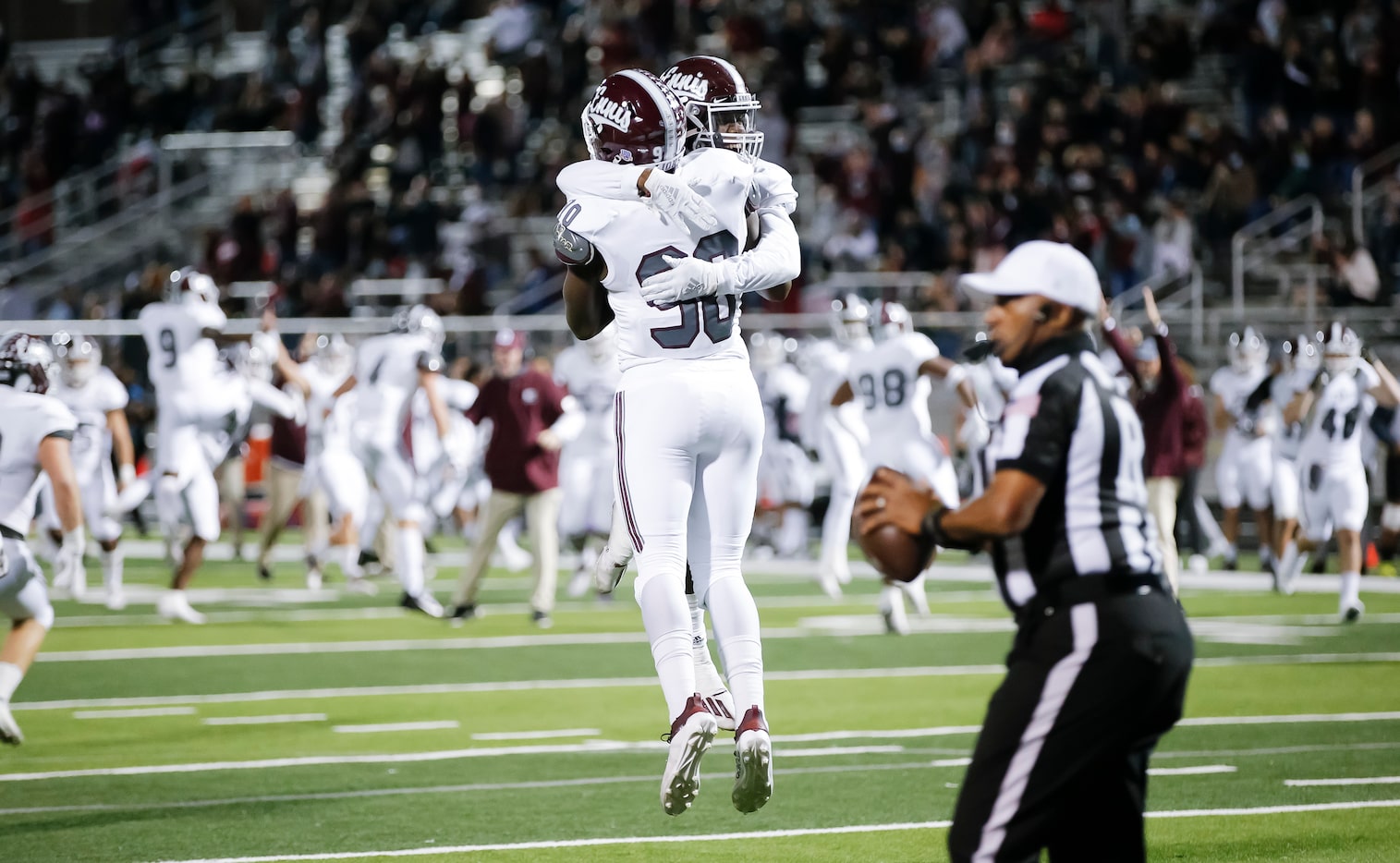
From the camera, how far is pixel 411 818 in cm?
691

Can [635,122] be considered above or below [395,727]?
above

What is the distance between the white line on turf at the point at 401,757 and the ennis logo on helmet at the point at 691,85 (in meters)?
3.34

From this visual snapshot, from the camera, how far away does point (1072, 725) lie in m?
4.08

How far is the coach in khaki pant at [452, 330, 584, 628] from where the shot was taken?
46.5 ft

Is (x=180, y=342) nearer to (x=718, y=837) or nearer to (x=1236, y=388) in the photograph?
(x=718, y=837)

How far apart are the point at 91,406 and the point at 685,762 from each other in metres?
12.8

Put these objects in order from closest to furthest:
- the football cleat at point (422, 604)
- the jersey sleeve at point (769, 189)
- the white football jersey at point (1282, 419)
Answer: the jersey sleeve at point (769, 189)
the football cleat at point (422, 604)
the white football jersey at point (1282, 419)

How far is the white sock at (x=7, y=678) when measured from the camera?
26.5 feet

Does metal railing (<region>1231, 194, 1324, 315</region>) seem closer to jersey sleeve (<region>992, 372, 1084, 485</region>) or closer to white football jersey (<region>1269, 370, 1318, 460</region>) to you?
white football jersey (<region>1269, 370, 1318, 460</region>)

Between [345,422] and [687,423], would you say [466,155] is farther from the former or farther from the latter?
[687,423]

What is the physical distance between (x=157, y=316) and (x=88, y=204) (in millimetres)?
15656

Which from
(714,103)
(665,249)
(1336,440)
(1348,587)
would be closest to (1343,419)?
(1336,440)

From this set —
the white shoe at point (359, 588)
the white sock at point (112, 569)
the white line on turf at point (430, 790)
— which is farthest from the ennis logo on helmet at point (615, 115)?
the white shoe at point (359, 588)

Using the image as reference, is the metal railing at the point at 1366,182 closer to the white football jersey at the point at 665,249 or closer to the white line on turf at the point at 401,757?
the white line on turf at the point at 401,757
